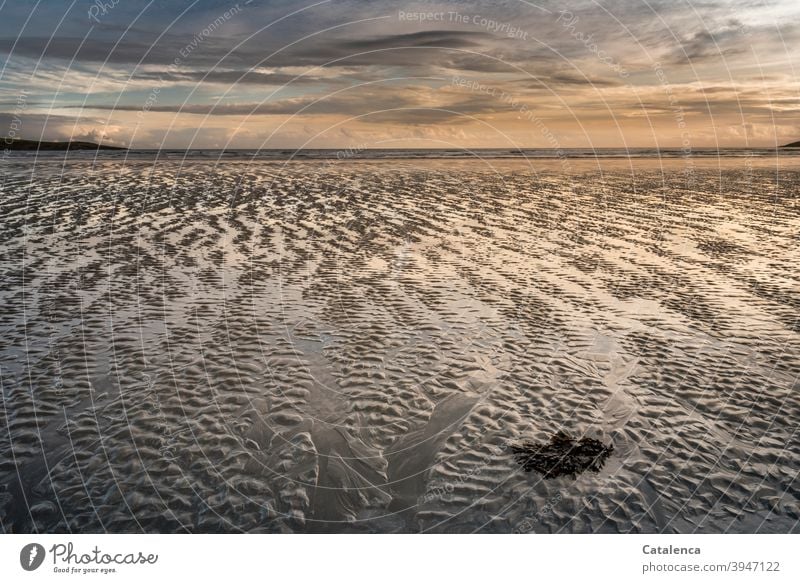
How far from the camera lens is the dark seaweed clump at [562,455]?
982 cm

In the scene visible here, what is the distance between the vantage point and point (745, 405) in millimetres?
11898

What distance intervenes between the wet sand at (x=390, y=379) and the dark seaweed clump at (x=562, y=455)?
0.20 metres

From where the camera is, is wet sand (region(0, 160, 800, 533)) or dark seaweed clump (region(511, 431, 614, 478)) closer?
wet sand (region(0, 160, 800, 533))

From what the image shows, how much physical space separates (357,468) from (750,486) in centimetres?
667

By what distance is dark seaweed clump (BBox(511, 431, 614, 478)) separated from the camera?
9819 millimetres

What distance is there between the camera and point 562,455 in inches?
398

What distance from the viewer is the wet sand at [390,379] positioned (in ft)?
29.7

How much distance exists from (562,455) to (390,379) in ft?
14.3

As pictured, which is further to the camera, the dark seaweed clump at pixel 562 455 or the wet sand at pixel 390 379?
the dark seaweed clump at pixel 562 455

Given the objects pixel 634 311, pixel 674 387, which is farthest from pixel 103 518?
pixel 634 311

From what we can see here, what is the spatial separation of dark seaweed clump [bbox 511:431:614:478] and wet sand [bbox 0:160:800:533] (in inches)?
8.0

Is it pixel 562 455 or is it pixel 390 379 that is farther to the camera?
pixel 390 379

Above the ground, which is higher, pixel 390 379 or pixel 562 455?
pixel 562 455
